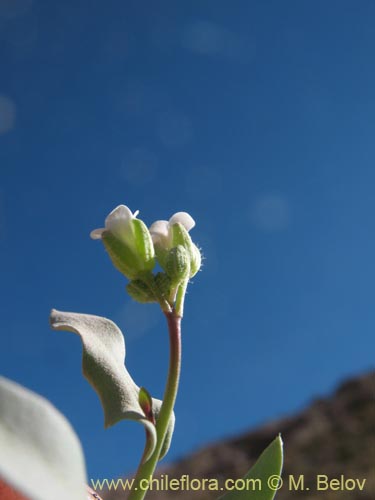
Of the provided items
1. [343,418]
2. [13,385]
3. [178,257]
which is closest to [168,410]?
[178,257]

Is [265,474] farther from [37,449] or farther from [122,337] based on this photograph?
[37,449]

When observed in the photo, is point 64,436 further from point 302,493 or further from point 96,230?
point 302,493

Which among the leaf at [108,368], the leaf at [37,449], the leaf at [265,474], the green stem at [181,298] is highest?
the green stem at [181,298]

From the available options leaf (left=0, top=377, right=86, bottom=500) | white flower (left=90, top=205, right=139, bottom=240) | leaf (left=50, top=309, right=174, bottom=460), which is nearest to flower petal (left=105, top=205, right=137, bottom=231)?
white flower (left=90, top=205, right=139, bottom=240)

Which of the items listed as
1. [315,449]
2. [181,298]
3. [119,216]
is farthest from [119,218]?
[315,449]

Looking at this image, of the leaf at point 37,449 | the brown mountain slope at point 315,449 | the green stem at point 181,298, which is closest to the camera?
the leaf at point 37,449

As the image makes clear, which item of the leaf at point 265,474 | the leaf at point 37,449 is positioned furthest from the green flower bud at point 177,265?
the leaf at point 37,449

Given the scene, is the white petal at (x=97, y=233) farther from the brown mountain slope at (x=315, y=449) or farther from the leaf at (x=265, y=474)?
the brown mountain slope at (x=315, y=449)

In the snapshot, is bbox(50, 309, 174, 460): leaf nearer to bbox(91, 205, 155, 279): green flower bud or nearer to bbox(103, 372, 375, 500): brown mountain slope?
bbox(91, 205, 155, 279): green flower bud
